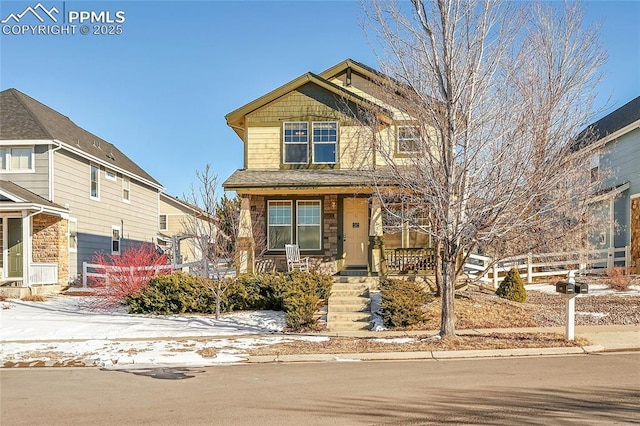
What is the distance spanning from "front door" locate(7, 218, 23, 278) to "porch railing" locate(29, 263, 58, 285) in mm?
1035

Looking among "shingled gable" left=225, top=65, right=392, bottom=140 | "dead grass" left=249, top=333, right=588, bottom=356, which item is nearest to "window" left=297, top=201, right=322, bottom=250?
"shingled gable" left=225, top=65, right=392, bottom=140

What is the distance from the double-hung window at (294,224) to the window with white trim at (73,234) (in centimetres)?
964

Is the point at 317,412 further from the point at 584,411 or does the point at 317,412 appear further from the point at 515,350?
the point at 515,350

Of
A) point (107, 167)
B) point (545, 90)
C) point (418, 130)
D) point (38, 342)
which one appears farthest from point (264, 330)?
point (107, 167)

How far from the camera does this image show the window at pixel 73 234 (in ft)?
74.7

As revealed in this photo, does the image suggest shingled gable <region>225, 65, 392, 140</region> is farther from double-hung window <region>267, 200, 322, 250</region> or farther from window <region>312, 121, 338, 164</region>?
double-hung window <region>267, 200, 322, 250</region>

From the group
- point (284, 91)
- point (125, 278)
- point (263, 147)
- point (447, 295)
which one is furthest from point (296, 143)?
point (447, 295)

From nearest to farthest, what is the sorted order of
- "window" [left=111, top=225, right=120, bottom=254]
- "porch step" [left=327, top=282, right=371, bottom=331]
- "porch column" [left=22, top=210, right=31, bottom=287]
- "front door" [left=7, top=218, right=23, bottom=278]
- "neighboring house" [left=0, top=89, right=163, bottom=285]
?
1. "porch step" [left=327, top=282, right=371, bottom=331]
2. "porch column" [left=22, top=210, right=31, bottom=287]
3. "neighboring house" [left=0, top=89, right=163, bottom=285]
4. "front door" [left=7, top=218, right=23, bottom=278]
5. "window" [left=111, top=225, right=120, bottom=254]

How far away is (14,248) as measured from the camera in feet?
68.3

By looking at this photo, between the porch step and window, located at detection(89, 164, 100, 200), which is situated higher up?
window, located at detection(89, 164, 100, 200)

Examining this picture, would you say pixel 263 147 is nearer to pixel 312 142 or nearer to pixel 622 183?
pixel 312 142

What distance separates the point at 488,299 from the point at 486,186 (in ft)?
18.2

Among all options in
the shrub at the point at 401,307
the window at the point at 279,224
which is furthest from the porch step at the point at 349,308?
the window at the point at 279,224

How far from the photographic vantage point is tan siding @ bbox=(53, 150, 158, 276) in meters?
22.5
